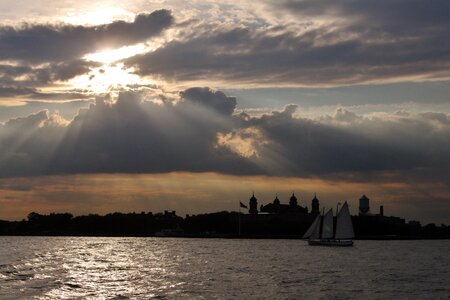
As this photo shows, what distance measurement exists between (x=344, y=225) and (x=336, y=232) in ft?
12.2

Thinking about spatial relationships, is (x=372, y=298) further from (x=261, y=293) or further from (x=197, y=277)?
(x=197, y=277)

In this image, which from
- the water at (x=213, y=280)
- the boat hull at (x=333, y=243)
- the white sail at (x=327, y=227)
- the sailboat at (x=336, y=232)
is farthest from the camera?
the white sail at (x=327, y=227)

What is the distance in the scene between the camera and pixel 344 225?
170 meters

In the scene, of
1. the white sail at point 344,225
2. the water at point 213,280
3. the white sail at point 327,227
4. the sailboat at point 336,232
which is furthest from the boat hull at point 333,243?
the water at point 213,280

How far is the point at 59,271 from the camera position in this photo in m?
83.7

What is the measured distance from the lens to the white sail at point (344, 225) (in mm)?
165825

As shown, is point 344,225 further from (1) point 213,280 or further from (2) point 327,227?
(1) point 213,280

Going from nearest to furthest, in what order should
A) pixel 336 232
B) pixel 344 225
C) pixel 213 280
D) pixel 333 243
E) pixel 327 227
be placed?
pixel 213 280 → pixel 344 225 → pixel 336 232 → pixel 333 243 → pixel 327 227

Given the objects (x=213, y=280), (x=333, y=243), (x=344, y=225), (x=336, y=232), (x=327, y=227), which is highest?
(x=344, y=225)

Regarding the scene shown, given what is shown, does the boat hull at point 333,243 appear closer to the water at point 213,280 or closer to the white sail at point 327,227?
the white sail at point 327,227

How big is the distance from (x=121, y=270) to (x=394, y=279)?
97.1ft

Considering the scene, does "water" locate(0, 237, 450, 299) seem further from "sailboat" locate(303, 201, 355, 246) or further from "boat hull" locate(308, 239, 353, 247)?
"boat hull" locate(308, 239, 353, 247)

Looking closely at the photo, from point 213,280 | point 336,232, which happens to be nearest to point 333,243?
point 336,232

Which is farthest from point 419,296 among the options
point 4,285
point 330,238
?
point 330,238
